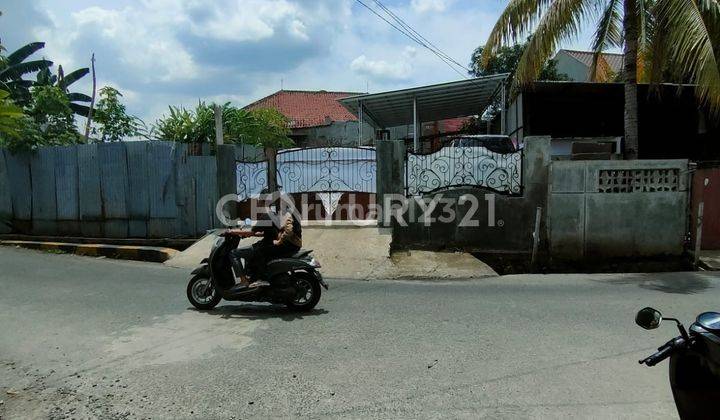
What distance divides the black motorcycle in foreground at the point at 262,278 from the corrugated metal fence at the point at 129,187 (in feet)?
17.5

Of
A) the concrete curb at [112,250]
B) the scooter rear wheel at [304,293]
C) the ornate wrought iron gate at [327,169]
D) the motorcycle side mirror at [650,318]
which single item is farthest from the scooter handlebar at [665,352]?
the concrete curb at [112,250]

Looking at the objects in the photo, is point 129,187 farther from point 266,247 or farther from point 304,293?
point 304,293

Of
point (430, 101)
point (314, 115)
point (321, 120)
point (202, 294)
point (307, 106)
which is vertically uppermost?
point (307, 106)

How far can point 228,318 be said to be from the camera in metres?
6.11

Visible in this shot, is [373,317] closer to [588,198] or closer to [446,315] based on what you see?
[446,315]

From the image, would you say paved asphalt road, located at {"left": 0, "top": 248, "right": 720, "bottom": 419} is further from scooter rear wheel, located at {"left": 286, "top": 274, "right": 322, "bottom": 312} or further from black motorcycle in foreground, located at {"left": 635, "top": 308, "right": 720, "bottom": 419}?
black motorcycle in foreground, located at {"left": 635, "top": 308, "right": 720, "bottom": 419}

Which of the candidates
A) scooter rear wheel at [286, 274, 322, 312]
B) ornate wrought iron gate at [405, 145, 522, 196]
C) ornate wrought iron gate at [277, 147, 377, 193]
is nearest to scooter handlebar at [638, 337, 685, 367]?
scooter rear wheel at [286, 274, 322, 312]

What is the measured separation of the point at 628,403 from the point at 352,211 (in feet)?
27.0

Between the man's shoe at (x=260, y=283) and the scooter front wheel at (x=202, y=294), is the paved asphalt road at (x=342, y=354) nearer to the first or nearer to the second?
the scooter front wheel at (x=202, y=294)

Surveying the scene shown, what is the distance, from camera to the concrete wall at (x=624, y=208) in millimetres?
10305

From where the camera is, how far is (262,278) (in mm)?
6375

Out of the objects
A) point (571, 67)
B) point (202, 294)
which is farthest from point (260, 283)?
point (571, 67)

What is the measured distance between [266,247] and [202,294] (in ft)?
3.27

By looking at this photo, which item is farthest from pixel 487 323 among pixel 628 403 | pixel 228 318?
pixel 228 318
